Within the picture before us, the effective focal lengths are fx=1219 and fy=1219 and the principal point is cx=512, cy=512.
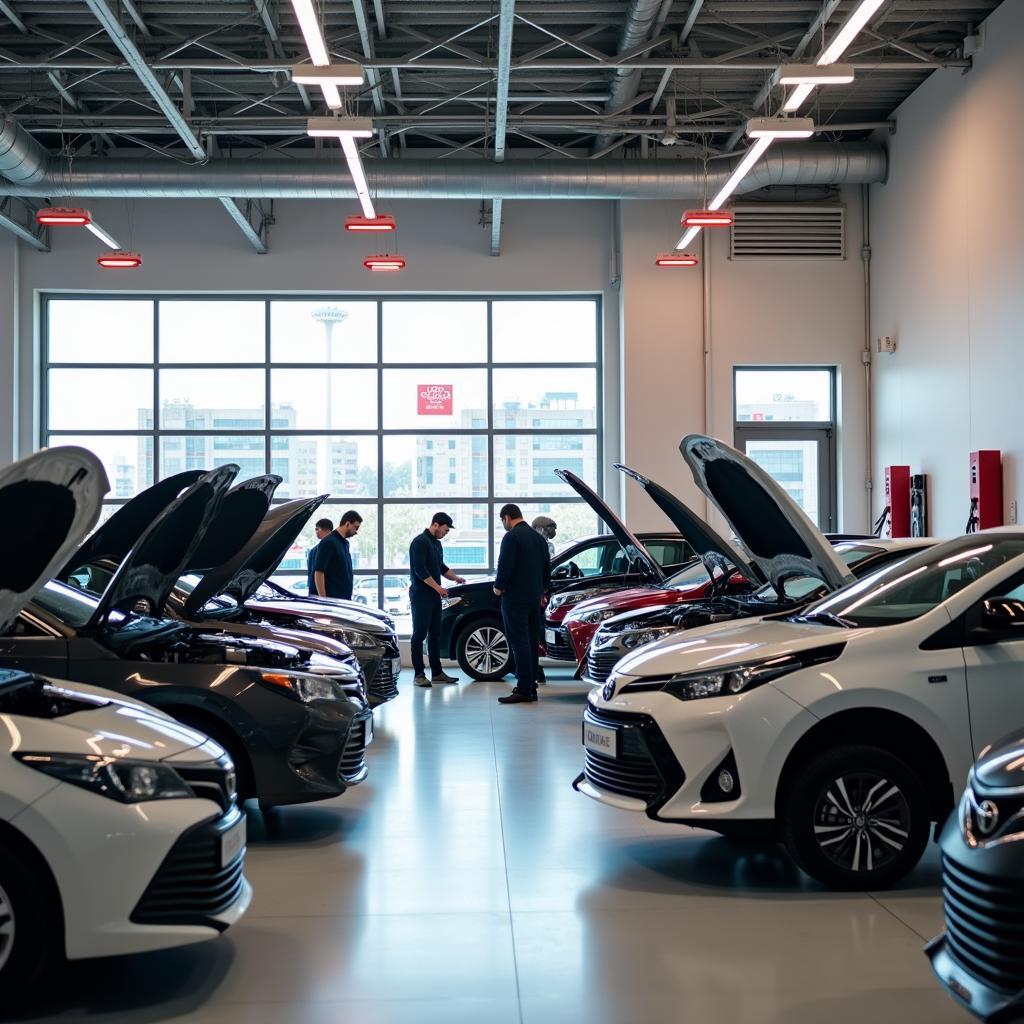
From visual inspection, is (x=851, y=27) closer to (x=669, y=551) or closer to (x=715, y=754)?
(x=669, y=551)

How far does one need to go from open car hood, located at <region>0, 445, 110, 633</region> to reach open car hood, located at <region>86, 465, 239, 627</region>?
96cm

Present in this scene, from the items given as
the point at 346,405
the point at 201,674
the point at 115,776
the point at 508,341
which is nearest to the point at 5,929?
the point at 115,776

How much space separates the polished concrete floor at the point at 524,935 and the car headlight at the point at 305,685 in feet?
2.41

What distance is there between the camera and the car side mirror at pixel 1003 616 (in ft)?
15.8

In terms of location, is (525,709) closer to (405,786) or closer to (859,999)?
(405,786)

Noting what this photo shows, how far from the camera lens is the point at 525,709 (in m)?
10.8

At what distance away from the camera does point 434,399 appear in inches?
697

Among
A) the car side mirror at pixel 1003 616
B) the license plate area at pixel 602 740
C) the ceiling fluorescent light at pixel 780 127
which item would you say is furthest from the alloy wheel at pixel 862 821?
the ceiling fluorescent light at pixel 780 127

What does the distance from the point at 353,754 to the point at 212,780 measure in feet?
6.81

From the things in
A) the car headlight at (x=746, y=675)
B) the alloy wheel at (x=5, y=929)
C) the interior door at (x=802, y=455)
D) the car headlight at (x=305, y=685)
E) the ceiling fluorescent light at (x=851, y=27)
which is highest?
the ceiling fluorescent light at (x=851, y=27)

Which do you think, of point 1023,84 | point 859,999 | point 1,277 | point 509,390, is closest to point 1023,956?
point 859,999

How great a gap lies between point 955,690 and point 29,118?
12880 millimetres

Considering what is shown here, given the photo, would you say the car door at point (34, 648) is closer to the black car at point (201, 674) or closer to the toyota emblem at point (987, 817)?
the black car at point (201, 674)

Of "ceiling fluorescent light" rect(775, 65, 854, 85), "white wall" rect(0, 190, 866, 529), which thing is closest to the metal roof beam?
"white wall" rect(0, 190, 866, 529)
